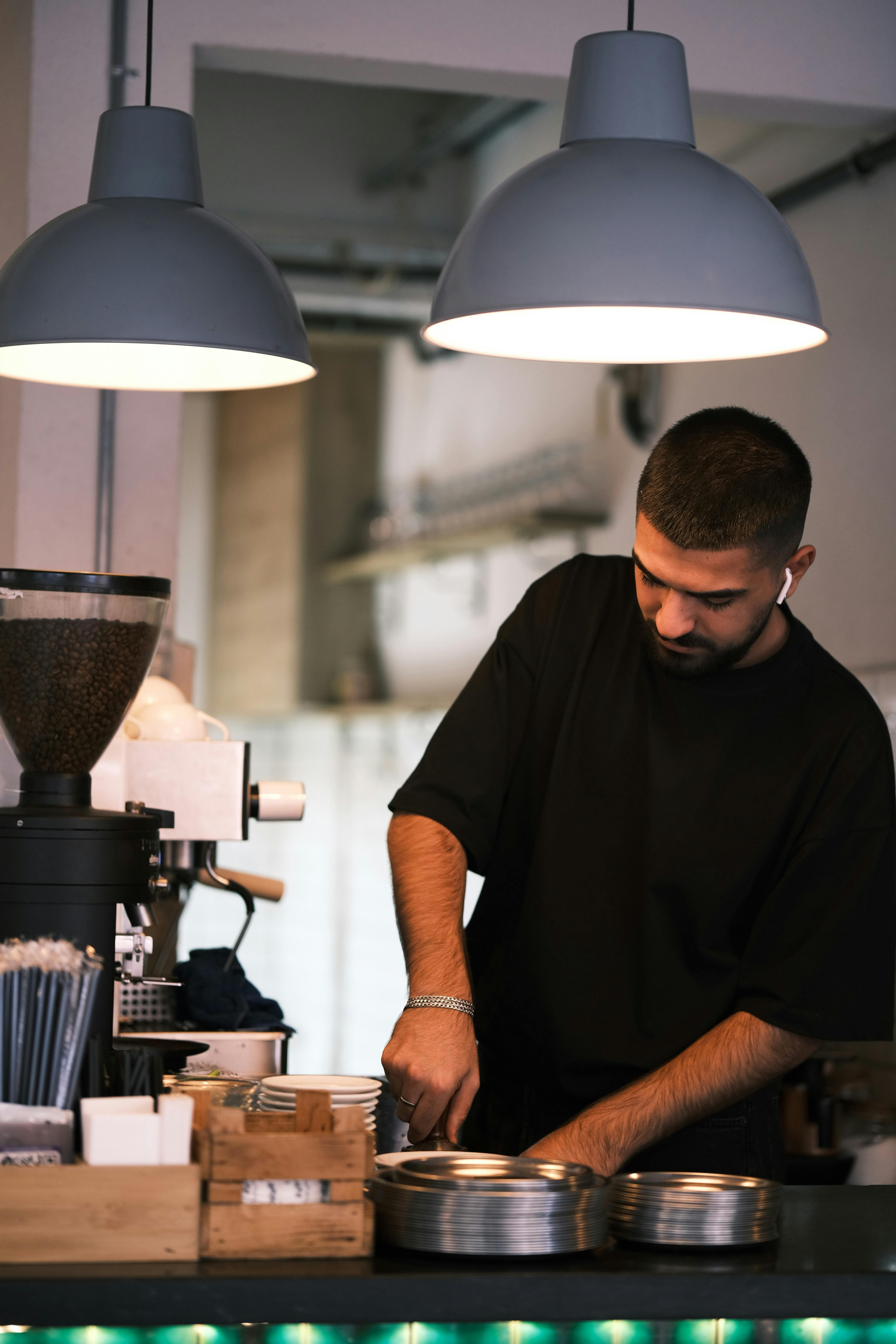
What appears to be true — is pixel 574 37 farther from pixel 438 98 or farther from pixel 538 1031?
pixel 438 98

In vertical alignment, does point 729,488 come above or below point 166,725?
above

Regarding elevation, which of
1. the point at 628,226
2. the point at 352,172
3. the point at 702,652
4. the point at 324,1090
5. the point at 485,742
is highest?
the point at 352,172

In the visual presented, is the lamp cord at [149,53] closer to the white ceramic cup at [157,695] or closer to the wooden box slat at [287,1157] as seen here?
the white ceramic cup at [157,695]

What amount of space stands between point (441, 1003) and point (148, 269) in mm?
929

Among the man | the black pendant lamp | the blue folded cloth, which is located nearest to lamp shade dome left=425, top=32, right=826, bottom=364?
the black pendant lamp

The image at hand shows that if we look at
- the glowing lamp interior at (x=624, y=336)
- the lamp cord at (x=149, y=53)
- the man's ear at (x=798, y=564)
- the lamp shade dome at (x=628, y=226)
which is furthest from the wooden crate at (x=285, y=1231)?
the lamp cord at (x=149, y=53)

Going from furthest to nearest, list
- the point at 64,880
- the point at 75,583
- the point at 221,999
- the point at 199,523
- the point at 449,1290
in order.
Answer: the point at 199,523 → the point at 221,999 → the point at 75,583 → the point at 64,880 → the point at 449,1290

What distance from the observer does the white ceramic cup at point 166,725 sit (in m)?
2.61

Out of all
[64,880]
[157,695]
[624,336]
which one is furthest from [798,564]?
[157,695]

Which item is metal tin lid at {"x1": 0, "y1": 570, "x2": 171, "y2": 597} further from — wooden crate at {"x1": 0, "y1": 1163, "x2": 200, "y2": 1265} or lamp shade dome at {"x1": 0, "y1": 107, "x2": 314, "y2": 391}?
wooden crate at {"x1": 0, "y1": 1163, "x2": 200, "y2": 1265}

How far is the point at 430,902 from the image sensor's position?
206cm

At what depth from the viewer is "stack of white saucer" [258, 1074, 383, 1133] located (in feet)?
5.13

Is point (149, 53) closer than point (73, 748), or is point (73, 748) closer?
point (73, 748)

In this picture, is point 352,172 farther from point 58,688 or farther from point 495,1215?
point 495,1215
